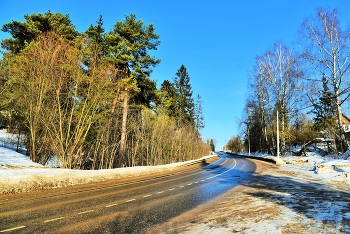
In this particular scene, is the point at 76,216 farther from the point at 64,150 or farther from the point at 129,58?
the point at 129,58

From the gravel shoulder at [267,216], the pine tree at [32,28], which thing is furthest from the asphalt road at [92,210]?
the pine tree at [32,28]

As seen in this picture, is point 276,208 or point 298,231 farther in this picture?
point 276,208

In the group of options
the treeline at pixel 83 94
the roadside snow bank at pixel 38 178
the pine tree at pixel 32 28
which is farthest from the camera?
the pine tree at pixel 32 28

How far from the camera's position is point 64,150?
1588cm

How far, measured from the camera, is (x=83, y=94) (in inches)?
671

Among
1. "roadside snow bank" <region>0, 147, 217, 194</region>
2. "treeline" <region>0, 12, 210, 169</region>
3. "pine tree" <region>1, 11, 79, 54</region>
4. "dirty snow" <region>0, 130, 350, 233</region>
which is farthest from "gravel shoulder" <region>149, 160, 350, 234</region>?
"pine tree" <region>1, 11, 79, 54</region>

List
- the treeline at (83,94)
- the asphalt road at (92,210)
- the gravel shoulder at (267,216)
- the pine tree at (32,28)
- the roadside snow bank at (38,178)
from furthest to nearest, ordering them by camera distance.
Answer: the pine tree at (32,28), the treeline at (83,94), the roadside snow bank at (38,178), the asphalt road at (92,210), the gravel shoulder at (267,216)

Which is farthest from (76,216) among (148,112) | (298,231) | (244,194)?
(148,112)

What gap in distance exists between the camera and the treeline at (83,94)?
623 inches

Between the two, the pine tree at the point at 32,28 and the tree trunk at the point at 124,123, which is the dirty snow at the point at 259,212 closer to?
the tree trunk at the point at 124,123

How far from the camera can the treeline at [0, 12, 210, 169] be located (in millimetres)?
15820

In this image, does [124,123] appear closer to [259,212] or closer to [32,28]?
[32,28]

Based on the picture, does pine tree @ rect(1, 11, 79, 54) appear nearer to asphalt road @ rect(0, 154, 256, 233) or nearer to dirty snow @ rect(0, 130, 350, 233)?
dirty snow @ rect(0, 130, 350, 233)

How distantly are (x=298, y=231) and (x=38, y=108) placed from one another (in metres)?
16.0
